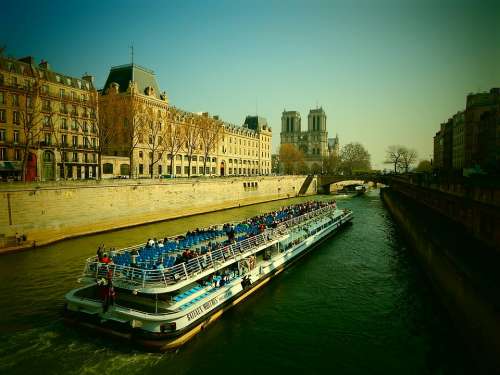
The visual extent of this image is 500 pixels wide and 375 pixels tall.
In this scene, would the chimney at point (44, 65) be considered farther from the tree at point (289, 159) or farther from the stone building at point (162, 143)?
the tree at point (289, 159)

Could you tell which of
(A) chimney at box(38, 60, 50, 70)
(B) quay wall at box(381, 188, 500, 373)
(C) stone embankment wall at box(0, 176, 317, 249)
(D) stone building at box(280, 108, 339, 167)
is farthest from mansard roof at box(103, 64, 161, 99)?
(D) stone building at box(280, 108, 339, 167)

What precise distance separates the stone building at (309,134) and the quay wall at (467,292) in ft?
461

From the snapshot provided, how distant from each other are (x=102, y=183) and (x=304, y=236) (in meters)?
23.4

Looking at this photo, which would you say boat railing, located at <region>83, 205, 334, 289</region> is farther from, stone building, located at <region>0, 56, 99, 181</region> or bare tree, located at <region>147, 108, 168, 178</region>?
bare tree, located at <region>147, 108, 168, 178</region>

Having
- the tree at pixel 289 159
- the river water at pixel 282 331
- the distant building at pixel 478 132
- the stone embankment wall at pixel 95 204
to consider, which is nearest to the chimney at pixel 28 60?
the stone embankment wall at pixel 95 204

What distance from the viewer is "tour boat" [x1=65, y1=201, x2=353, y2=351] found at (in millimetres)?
13430

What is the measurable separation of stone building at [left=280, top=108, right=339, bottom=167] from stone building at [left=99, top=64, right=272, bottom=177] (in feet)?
205

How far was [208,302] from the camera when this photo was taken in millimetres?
15367

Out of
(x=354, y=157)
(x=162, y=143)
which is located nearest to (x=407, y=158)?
(x=354, y=157)

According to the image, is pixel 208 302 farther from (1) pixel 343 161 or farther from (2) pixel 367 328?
(1) pixel 343 161

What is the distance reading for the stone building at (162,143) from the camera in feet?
186

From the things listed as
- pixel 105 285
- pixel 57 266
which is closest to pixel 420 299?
pixel 105 285

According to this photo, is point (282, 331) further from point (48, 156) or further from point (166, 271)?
point (48, 156)

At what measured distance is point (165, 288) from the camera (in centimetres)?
1375
